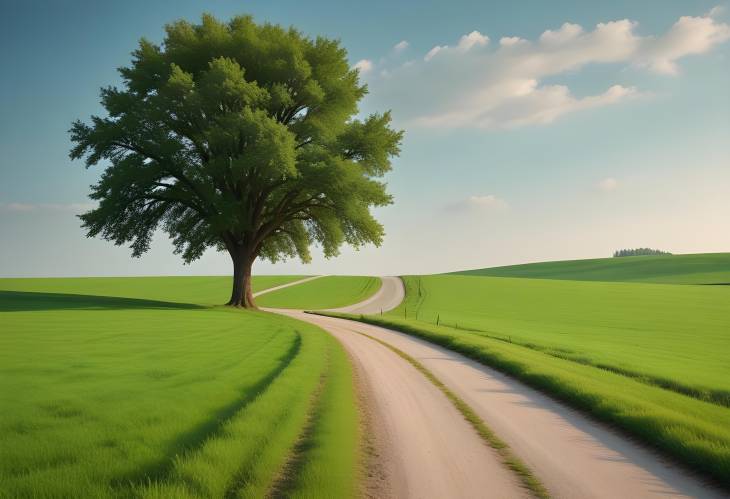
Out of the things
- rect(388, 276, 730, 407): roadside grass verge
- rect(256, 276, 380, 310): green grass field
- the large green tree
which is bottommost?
rect(388, 276, 730, 407): roadside grass verge

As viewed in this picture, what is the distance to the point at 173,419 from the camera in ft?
25.2

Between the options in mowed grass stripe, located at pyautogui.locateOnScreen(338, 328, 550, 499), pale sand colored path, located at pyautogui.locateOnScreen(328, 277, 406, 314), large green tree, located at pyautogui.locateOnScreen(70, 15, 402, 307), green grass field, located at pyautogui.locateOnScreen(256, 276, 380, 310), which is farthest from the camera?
green grass field, located at pyautogui.locateOnScreen(256, 276, 380, 310)

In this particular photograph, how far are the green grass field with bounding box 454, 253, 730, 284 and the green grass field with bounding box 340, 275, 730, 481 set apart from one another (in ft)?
96.4

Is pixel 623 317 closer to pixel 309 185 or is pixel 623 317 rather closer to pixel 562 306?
pixel 562 306

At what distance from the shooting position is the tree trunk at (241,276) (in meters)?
36.8

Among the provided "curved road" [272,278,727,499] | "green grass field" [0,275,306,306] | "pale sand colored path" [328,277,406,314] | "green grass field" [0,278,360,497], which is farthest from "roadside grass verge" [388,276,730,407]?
"green grass field" [0,275,306,306]

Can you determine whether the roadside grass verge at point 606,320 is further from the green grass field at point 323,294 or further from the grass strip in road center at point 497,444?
the grass strip in road center at point 497,444

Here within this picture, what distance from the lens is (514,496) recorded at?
5203mm

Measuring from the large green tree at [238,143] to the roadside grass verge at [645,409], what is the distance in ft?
72.8

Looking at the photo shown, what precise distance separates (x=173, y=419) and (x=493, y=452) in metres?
5.10

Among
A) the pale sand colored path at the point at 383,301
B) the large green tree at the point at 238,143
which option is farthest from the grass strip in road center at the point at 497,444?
the pale sand colored path at the point at 383,301

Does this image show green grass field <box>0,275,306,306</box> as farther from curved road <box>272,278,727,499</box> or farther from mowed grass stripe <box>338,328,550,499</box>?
curved road <box>272,278,727,499</box>

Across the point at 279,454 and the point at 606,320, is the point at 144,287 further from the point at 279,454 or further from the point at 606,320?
the point at 279,454

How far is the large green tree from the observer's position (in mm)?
31641
